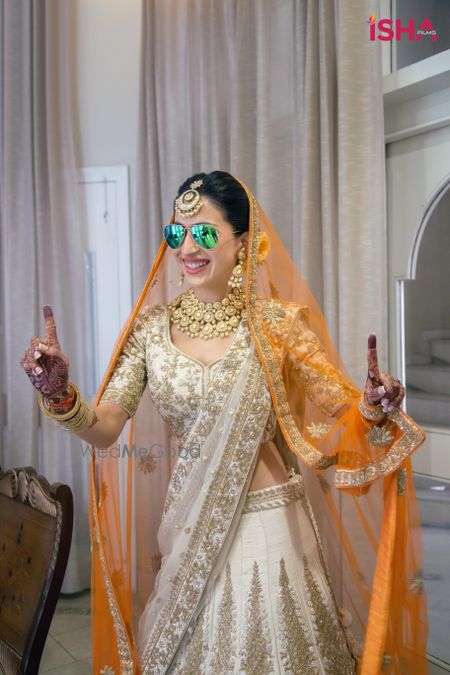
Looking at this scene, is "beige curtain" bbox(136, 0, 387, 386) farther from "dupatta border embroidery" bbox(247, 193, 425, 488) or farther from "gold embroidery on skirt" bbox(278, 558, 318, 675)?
"gold embroidery on skirt" bbox(278, 558, 318, 675)

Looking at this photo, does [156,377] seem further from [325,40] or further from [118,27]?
[118,27]

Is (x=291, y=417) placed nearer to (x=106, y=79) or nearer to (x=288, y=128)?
(x=288, y=128)

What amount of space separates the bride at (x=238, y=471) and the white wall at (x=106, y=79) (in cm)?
118

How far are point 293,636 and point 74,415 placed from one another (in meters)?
0.62

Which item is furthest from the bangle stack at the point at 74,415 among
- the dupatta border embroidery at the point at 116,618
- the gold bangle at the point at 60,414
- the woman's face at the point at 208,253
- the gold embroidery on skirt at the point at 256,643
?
the gold embroidery on skirt at the point at 256,643

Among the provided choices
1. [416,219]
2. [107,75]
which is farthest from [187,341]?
[107,75]

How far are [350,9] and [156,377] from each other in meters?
1.21

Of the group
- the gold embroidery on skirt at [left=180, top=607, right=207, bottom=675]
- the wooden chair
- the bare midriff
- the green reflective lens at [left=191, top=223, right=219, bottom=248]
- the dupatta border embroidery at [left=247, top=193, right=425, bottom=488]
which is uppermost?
the green reflective lens at [left=191, top=223, right=219, bottom=248]

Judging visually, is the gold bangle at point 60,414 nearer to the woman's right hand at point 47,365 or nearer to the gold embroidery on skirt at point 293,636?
the woman's right hand at point 47,365

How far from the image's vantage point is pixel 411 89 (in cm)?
190

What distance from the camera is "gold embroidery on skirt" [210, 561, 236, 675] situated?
1.29 meters

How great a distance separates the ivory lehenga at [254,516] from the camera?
130 centimetres

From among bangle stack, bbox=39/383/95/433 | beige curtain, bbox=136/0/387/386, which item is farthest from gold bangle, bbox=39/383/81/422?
beige curtain, bbox=136/0/387/386

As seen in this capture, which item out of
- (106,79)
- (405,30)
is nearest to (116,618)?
(405,30)
